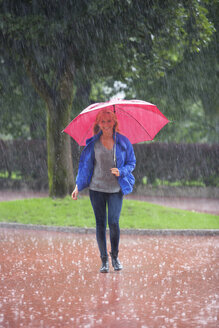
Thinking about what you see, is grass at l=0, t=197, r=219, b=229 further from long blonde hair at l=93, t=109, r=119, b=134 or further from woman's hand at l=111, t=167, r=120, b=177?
woman's hand at l=111, t=167, r=120, b=177

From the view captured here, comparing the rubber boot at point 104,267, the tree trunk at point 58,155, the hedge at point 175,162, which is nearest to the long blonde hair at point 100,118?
the rubber boot at point 104,267

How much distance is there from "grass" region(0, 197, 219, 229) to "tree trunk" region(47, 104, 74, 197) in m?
0.64

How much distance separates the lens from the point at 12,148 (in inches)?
998

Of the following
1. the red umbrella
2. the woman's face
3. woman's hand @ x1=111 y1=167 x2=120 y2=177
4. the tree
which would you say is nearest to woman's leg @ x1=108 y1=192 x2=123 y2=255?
woman's hand @ x1=111 y1=167 x2=120 y2=177

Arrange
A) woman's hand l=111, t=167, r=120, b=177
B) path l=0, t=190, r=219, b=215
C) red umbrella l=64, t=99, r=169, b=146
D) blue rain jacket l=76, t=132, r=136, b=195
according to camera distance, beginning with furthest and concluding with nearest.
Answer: path l=0, t=190, r=219, b=215
red umbrella l=64, t=99, r=169, b=146
blue rain jacket l=76, t=132, r=136, b=195
woman's hand l=111, t=167, r=120, b=177

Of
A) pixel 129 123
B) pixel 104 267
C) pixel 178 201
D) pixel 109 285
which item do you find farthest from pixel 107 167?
pixel 178 201

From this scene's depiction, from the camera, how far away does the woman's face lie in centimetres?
692

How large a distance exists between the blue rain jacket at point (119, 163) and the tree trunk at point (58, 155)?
27.7ft

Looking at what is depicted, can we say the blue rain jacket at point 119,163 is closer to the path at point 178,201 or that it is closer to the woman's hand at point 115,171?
the woman's hand at point 115,171

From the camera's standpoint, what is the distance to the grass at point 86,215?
1195 cm

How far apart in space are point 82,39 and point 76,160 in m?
9.82

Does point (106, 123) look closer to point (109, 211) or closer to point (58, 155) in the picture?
point (109, 211)

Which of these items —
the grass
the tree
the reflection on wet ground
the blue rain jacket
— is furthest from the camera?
the tree

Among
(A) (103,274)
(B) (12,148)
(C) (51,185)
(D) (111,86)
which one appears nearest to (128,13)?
(C) (51,185)
